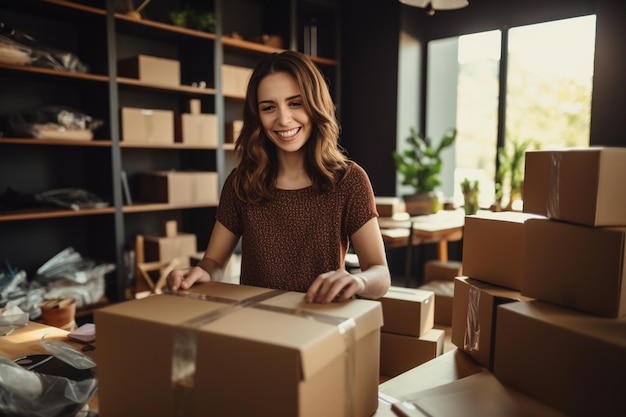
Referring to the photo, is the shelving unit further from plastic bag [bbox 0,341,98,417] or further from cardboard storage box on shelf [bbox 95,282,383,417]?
cardboard storage box on shelf [bbox 95,282,383,417]

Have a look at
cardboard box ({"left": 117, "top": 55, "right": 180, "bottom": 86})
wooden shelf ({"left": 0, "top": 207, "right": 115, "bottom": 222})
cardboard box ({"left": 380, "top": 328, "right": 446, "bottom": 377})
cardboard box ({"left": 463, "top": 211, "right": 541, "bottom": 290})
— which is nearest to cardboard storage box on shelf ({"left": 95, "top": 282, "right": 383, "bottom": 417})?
cardboard box ({"left": 463, "top": 211, "right": 541, "bottom": 290})

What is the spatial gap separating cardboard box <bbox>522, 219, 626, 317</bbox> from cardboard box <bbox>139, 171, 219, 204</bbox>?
2.67 meters

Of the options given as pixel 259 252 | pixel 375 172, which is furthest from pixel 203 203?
pixel 259 252

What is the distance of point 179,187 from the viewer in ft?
11.1

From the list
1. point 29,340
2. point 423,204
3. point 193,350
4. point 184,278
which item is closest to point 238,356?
point 193,350

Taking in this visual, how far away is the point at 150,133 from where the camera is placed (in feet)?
10.6

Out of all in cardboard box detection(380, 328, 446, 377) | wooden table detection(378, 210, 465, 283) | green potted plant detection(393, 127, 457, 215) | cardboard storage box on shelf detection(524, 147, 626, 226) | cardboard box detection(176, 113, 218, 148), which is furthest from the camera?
green potted plant detection(393, 127, 457, 215)

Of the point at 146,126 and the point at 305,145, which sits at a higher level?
the point at 146,126

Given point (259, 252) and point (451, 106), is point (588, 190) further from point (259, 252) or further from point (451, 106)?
point (451, 106)

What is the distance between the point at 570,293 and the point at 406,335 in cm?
85

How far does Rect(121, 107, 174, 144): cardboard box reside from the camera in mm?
3123

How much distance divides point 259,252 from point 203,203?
7.49 feet

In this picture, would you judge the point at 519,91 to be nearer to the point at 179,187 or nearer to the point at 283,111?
the point at 179,187

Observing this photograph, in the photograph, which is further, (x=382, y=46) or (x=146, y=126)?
(x=382, y=46)
